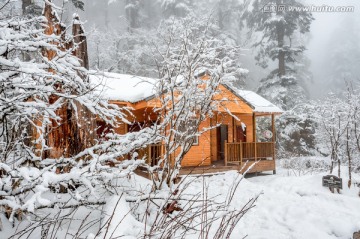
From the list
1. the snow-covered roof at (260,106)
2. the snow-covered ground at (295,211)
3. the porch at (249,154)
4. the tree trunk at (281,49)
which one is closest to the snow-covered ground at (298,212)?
the snow-covered ground at (295,211)

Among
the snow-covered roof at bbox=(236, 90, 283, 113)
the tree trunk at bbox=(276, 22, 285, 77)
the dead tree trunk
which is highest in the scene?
the tree trunk at bbox=(276, 22, 285, 77)

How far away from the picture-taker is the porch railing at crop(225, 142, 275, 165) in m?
14.1

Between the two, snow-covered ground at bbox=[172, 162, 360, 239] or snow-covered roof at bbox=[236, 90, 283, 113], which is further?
snow-covered roof at bbox=[236, 90, 283, 113]

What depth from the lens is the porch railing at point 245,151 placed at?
14109mm

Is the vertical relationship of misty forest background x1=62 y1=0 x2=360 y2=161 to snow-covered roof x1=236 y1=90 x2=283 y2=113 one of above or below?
above

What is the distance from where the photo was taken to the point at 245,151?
14766 mm

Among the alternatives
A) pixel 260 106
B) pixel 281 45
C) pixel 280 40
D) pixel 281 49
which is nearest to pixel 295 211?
pixel 260 106

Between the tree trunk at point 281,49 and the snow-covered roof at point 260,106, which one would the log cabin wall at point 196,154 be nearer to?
the snow-covered roof at point 260,106

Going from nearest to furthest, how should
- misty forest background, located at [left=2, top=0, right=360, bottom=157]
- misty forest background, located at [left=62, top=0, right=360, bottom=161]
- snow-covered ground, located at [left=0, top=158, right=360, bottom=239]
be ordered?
snow-covered ground, located at [left=0, top=158, right=360, bottom=239] → misty forest background, located at [left=2, top=0, right=360, bottom=157] → misty forest background, located at [left=62, top=0, right=360, bottom=161]

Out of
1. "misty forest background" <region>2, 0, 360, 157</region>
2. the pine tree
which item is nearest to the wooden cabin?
"misty forest background" <region>2, 0, 360, 157</region>

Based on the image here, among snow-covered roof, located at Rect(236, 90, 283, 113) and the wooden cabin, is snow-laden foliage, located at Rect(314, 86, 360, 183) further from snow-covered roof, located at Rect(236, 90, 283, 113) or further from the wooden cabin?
the wooden cabin

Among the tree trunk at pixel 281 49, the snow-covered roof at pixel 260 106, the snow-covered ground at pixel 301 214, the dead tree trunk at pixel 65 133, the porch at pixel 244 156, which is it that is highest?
the tree trunk at pixel 281 49

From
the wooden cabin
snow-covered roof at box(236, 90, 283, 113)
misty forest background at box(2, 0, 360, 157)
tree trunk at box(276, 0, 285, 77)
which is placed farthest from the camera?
tree trunk at box(276, 0, 285, 77)

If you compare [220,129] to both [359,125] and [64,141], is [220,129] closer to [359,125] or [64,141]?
[359,125]
